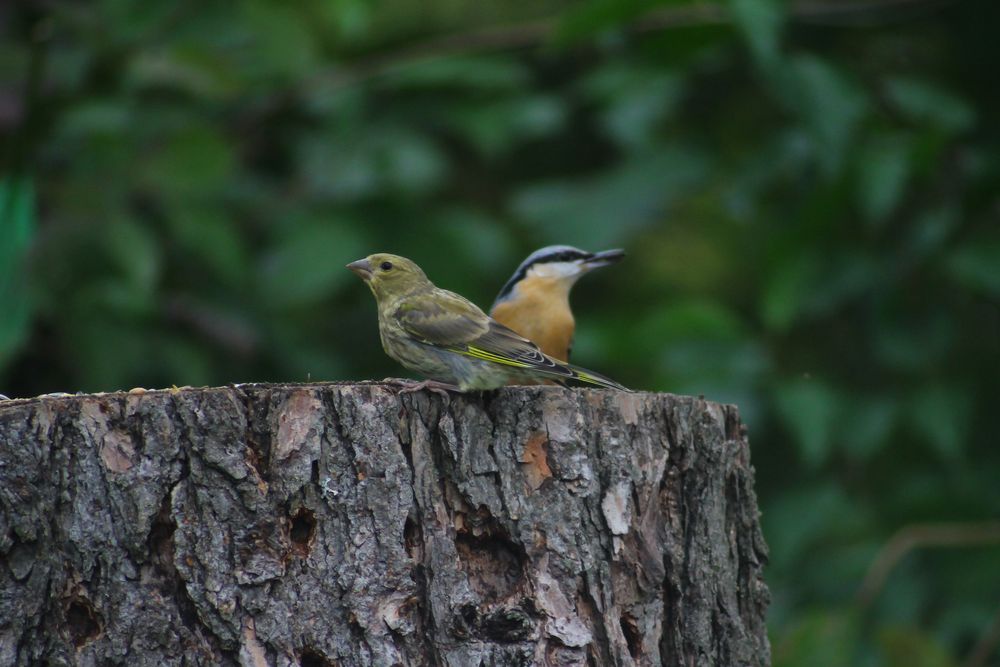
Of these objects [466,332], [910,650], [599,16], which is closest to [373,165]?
[599,16]

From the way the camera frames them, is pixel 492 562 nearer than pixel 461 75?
Yes

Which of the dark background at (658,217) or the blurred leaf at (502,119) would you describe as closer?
the dark background at (658,217)

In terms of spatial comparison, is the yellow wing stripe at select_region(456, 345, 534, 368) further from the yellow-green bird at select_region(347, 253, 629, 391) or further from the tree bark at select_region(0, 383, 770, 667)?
the tree bark at select_region(0, 383, 770, 667)

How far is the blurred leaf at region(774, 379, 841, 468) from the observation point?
5738mm

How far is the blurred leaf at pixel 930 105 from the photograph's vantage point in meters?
5.69

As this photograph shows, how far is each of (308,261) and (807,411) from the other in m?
2.49

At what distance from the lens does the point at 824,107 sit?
5.58 m

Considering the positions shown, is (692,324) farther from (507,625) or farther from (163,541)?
(163,541)

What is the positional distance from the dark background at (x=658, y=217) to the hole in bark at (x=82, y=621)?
2.43 meters

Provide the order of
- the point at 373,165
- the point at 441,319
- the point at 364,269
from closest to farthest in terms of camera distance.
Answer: the point at 441,319 < the point at 364,269 < the point at 373,165

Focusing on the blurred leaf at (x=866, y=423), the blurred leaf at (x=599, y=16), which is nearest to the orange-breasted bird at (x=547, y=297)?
the blurred leaf at (x=599, y=16)

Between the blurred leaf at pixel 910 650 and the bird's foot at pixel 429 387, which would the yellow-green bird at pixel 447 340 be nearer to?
the bird's foot at pixel 429 387

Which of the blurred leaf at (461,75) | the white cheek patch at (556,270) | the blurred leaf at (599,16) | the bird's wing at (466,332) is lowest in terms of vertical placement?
the bird's wing at (466,332)

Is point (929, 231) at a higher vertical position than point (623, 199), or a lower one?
lower
